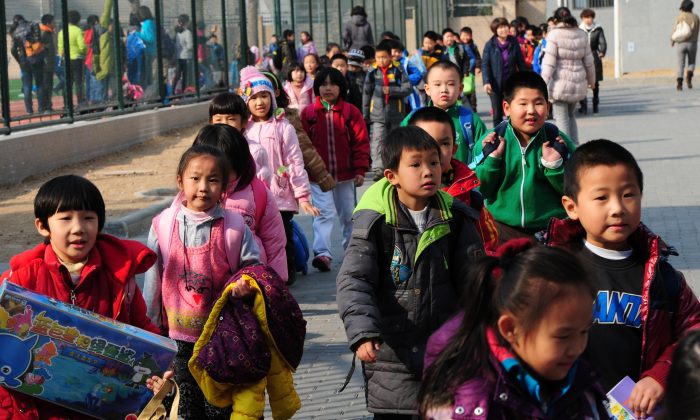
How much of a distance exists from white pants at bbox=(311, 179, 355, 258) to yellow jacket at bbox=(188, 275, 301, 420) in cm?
487

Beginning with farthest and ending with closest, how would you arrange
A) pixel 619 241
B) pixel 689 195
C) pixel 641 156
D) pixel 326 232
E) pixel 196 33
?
pixel 196 33 < pixel 641 156 < pixel 689 195 < pixel 326 232 < pixel 619 241

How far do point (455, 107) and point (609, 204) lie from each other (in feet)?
12.2

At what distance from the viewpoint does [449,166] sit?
581 cm

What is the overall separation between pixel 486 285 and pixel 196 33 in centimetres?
2150

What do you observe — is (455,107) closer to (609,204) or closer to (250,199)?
(250,199)

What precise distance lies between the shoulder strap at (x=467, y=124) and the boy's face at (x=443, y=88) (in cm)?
12

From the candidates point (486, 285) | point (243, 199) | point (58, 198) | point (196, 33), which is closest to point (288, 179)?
point (243, 199)

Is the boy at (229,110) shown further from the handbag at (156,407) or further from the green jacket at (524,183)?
the handbag at (156,407)

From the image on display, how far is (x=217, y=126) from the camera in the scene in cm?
595

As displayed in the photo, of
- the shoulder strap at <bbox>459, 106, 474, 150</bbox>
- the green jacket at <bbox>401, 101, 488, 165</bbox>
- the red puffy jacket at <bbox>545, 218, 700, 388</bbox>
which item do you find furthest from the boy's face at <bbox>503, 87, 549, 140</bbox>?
the red puffy jacket at <bbox>545, 218, 700, 388</bbox>

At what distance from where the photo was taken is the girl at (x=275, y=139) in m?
8.50

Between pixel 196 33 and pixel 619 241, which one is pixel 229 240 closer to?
pixel 619 241

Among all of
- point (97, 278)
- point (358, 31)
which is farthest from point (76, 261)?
point (358, 31)

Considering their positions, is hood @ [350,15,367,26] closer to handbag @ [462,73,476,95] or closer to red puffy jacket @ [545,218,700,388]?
handbag @ [462,73,476,95]
